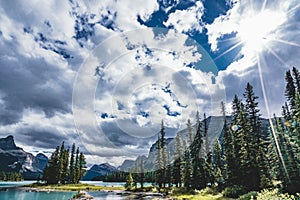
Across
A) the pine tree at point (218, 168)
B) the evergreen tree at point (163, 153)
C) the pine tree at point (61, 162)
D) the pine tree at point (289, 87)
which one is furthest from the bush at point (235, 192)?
A: the pine tree at point (61, 162)

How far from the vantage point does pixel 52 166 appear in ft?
301

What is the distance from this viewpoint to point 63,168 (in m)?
96.2

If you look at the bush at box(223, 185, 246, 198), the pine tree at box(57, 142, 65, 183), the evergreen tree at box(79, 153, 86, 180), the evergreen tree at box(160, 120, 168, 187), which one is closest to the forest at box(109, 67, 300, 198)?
the bush at box(223, 185, 246, 198)

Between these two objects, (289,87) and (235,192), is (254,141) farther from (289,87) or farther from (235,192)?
(289,87)

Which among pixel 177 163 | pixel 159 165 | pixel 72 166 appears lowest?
pixel 177 163

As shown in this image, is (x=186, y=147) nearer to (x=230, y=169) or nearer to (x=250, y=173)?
(x=230, y=169)

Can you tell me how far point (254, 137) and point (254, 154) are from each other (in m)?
2.86

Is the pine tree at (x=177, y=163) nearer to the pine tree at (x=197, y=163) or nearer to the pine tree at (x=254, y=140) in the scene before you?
the pine tree at (x=197, y=163)

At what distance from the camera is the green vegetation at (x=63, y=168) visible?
91.2 meters

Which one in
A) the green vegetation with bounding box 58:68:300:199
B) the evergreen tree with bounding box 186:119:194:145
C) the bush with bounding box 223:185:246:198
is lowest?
the bush with bounding box 223:185:246:198

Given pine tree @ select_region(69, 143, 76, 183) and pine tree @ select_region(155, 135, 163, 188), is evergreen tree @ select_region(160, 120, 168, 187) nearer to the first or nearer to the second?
pine tree @ select_region(155, 135, 163, 188)

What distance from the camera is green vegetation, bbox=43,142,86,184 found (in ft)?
299

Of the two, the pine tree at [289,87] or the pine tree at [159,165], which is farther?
the pine tree at [159,165]

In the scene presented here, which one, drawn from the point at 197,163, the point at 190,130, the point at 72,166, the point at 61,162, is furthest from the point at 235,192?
the point at 72,166
